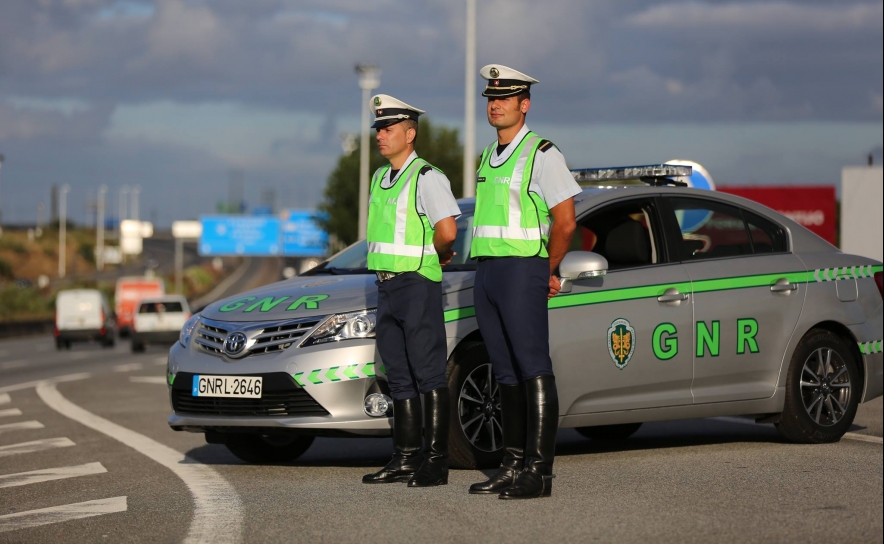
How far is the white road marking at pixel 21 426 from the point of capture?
11938 mm

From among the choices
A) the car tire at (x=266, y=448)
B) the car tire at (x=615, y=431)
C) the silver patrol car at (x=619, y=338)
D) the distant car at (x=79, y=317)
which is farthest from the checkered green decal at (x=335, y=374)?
the distant car at (x=79, y=317)

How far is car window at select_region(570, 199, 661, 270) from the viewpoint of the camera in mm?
8508

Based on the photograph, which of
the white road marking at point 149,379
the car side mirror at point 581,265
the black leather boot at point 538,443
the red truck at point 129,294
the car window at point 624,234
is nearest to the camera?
the black leather boot at point 538,443

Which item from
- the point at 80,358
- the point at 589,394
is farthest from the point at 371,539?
the point at 80,358

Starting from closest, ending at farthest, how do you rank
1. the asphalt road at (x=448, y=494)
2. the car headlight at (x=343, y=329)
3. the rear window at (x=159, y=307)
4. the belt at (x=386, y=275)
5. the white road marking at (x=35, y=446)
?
the asphalt road at (x=448, y=494)
the belt at (x=386, y=275)
the car headlight at (x=343, y=329)
the white road marking at (x=35, y=446)
the rear window at (x=159, y=307)

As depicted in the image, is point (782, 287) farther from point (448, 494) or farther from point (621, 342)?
point (448, 494)

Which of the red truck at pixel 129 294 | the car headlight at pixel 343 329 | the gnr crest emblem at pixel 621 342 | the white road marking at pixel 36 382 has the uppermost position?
the car headlight at pixel 343 329

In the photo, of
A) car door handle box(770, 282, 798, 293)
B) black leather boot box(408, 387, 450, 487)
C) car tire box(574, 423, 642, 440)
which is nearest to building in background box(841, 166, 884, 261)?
car tire box(574, 423, 642, 440)

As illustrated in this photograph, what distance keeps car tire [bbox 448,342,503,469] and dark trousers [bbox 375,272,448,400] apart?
0.34 meters

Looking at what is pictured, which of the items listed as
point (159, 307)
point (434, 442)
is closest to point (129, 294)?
point (159, 307)

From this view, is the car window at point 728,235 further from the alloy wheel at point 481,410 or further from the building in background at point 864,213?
the building in background at point 864,213

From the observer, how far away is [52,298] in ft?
257

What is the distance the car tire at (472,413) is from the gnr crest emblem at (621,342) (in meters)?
0.79

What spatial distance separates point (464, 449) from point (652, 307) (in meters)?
1.54
